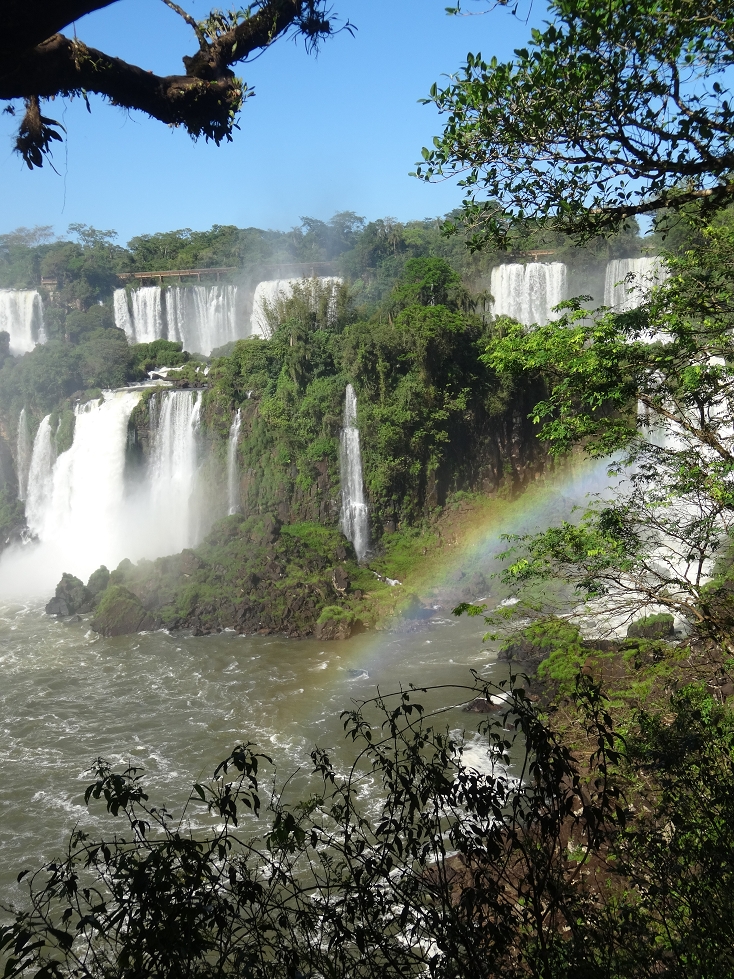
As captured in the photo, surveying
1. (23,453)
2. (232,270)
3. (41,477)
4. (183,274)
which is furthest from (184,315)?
(41,477)

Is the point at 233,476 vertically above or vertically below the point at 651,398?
below

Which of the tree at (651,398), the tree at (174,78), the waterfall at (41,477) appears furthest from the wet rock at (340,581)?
the tree at (174,78)

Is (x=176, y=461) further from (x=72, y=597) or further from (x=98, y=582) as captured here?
(x=72, y=597)

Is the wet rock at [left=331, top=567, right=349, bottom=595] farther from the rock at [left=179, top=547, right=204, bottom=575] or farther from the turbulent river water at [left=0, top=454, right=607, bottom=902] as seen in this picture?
the rock at [left=179, top=547, right=204, bottom=575]

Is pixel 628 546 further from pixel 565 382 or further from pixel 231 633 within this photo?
pixel 231 633

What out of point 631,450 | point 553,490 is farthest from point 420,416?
point 631,450

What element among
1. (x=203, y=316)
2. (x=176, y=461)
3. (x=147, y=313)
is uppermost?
(x=147, y=313)

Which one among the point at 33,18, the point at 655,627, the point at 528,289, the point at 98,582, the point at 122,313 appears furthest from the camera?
the point at 122,313
